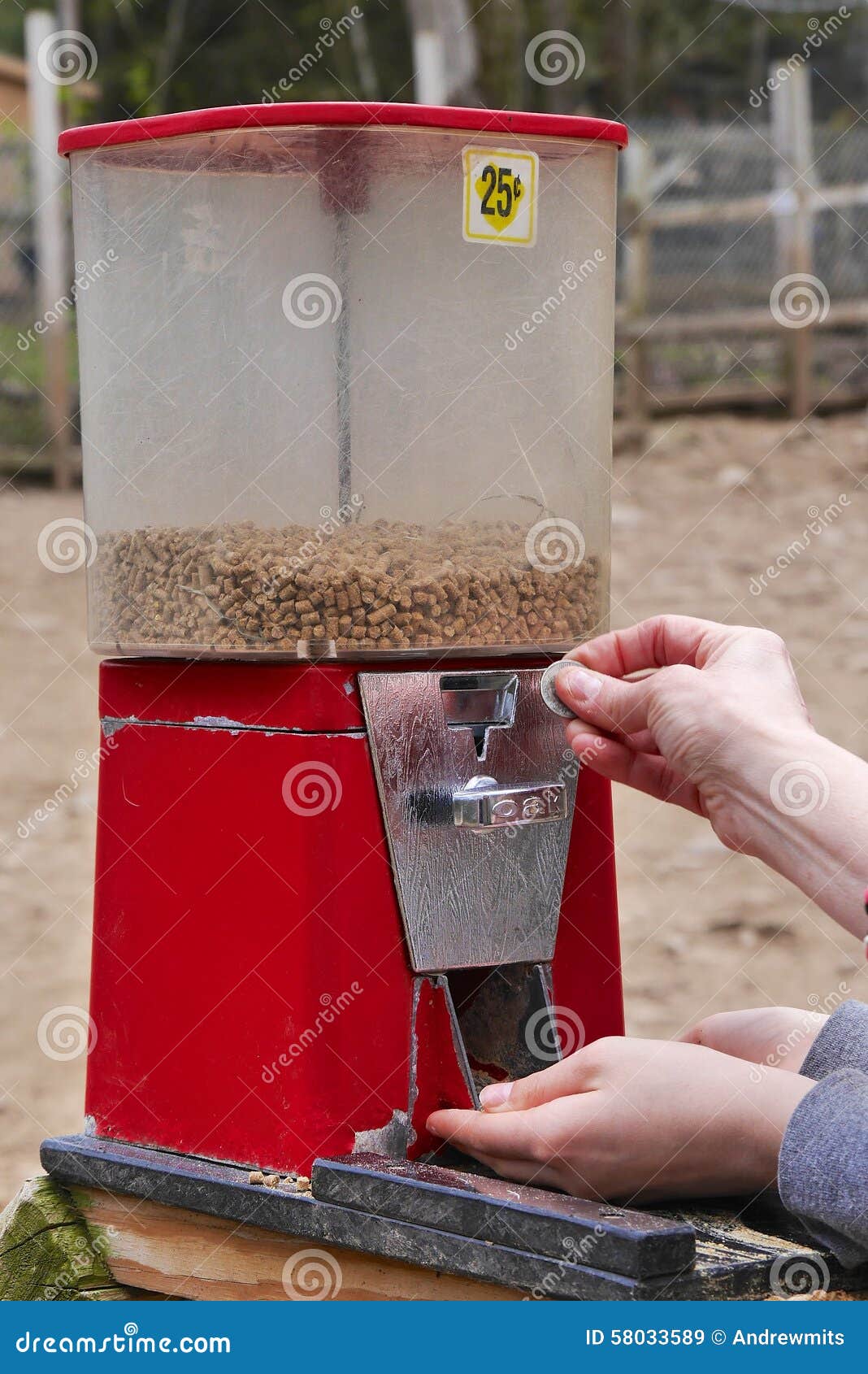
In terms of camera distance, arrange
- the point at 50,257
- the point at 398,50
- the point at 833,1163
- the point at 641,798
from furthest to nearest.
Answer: the point at 398,50
the point at 50,257
the point at 641,798
the point at 833,1163

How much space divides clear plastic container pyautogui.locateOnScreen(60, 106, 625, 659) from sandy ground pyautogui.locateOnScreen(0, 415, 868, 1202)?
1.71 meters

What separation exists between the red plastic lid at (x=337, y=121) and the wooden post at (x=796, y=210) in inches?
210

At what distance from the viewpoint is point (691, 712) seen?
4.80 ft

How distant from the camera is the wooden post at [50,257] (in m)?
5.79

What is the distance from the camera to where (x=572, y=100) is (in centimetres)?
1105

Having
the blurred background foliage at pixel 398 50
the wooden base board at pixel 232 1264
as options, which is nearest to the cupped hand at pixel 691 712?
the wooden base board at pixel 232 1264

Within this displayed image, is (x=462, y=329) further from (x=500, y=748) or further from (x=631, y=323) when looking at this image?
(x=631, y=323)

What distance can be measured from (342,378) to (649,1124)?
2.39 ft

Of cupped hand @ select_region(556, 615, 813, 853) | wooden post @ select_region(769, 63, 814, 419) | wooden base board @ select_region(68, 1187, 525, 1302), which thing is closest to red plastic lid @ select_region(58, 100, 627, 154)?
cupped hand @ select_region(556, 615, 813, 853)

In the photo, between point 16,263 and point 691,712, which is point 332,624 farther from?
point 16,263

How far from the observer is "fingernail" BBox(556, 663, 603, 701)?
1.55m

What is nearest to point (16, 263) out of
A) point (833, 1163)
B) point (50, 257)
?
point (50, 257)

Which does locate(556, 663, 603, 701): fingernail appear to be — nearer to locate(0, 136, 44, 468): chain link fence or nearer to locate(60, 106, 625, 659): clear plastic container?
locate(60, 106, 625, 659): clear plastic container

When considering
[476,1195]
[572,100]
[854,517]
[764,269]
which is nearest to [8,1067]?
[476,1195]
